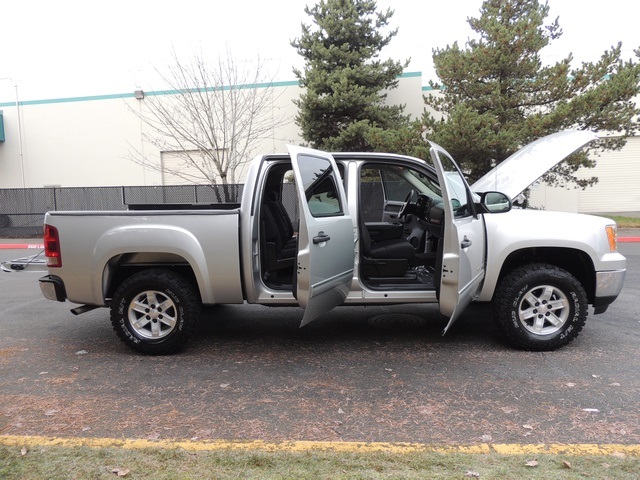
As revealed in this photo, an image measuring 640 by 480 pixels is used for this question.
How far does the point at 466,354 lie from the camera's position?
464 cm

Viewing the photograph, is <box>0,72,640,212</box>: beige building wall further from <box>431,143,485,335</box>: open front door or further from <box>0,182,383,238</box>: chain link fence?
<box>431,143,485,335</box>: open front door

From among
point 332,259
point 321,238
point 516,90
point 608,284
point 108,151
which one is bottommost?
point 608,284

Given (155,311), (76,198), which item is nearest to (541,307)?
(155,311)

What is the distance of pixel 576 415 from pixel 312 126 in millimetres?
16256

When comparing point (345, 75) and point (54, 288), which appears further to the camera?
point (345, 75)

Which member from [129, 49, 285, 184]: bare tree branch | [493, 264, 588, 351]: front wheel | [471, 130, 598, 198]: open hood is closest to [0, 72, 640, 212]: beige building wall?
[129, 49, 285, 184]: bare tree branch

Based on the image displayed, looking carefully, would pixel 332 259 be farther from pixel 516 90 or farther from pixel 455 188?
pixel 516 90

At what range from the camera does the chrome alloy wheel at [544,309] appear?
4574 millimetres

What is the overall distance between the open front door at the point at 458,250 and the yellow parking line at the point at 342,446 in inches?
47.1

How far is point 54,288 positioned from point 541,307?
4.66 m

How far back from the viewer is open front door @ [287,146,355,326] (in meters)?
4.07

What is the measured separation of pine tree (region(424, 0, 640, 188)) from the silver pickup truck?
33.0 feet

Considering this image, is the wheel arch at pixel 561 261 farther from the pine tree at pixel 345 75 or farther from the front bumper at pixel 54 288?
the pine tree at pixel 345 75

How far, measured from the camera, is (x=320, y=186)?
14.8 ft
